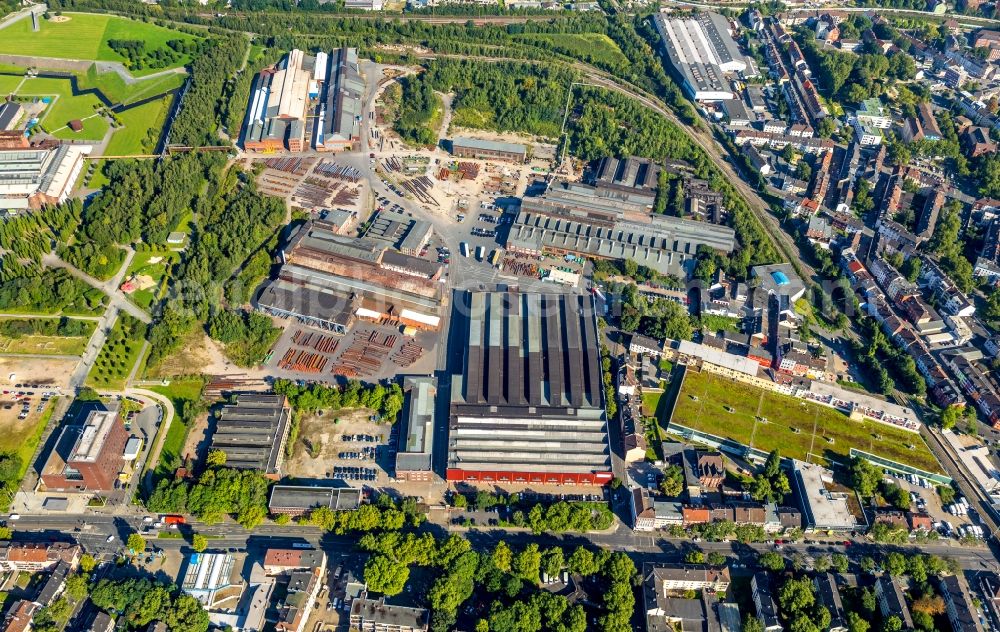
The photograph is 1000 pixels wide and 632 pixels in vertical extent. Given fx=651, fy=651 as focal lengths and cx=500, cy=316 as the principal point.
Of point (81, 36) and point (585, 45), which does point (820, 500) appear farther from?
point (81, 36)

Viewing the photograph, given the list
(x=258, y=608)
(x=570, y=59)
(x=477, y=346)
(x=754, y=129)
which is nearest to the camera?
(x=258, y=608)

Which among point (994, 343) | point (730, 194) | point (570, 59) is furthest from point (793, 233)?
point (570, 59)

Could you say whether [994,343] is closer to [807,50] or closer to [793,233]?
A: [793,233]

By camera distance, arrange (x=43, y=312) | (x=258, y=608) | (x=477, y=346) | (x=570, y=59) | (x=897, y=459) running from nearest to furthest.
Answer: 1. (x=258, y=608)
2. (x=897, y=459)
3. (x=477, y=346)
4. (x=43, y=312)
5. (x=570, y=59)

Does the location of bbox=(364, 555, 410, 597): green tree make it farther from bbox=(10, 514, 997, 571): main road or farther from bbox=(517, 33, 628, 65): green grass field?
bbox=(517, 33, 628, 65): green grass field

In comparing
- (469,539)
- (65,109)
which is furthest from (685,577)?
(65,109)

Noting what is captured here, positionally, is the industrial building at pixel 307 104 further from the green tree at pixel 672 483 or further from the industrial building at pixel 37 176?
the green tree at pixel 672 483

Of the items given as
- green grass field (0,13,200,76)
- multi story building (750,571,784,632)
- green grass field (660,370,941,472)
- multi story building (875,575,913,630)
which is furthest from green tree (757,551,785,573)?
green grass field (0,13,200,76)
